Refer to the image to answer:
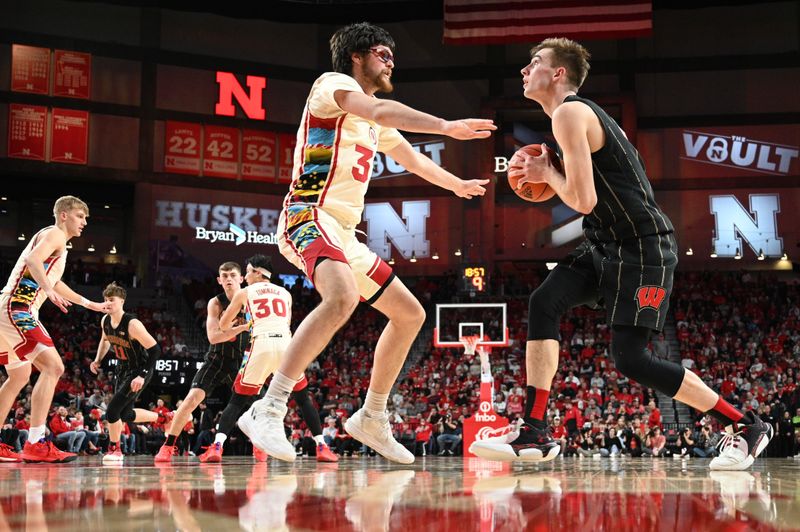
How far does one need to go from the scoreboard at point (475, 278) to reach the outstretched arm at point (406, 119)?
2213 cm

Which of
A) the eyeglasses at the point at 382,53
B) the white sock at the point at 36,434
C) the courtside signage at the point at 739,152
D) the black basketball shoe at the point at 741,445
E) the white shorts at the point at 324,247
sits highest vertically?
the courtside signage at the point at 739,152

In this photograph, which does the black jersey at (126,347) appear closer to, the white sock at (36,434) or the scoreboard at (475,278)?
the white sock at (36,434)

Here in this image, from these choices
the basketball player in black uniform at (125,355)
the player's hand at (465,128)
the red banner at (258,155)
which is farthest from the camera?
the red banner at (258,155)

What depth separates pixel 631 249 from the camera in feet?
13.8

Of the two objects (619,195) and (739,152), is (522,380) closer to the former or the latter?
(739,152)

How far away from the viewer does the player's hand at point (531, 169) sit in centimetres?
424

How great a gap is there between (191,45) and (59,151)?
579 cm

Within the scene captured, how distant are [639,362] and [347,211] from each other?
1607 millimetres

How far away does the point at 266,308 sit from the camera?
8.21 m

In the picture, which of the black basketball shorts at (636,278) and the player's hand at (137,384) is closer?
the black basketball shorts at (636,278)

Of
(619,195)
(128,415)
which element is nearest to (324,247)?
(619,195)

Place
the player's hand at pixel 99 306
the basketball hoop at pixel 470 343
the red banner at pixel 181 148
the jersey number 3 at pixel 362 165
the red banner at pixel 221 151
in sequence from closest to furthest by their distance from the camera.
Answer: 1. the jersey number 3 at pixel 362 165
2. the player's hand at pixel 99 306
3. the basketball hoop at pixel 470 343
4. the red banner at pixel 181 148
5. the red banner at pixel 221 151

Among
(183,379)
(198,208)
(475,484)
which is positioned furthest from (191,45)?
(475,484)

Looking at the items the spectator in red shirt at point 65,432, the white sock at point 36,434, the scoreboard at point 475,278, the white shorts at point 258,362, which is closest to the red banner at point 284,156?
the scoreboard at point 475,278
